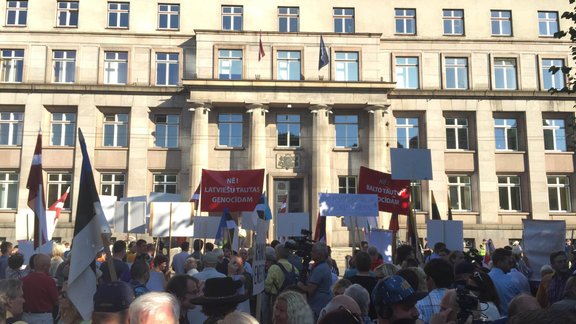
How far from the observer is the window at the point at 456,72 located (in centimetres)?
3291

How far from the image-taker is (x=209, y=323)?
443 cm

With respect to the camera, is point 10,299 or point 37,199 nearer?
point 10,299

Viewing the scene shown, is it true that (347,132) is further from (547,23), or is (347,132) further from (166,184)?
(547,23)

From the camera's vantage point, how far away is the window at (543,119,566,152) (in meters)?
32.6

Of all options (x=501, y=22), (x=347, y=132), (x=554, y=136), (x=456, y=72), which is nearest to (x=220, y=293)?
(x=347, y=132)

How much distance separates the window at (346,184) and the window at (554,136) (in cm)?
1258

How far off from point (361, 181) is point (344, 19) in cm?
2060

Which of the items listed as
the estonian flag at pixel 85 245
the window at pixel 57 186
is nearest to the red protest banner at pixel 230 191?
the estonian flag at pixel 85 245

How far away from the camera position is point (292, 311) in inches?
189

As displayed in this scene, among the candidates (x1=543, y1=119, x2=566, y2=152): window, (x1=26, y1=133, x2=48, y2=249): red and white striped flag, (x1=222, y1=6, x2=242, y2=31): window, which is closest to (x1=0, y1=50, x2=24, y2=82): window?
(x1=222, y1=6, x2=242, y2=31): window

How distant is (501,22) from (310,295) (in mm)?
31619

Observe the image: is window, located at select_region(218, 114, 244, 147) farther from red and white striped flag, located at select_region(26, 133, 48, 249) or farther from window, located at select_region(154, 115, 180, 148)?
red and white striped flag, located at select_region(26, 133, 48, 249)

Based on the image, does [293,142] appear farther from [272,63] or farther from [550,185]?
[550,185]

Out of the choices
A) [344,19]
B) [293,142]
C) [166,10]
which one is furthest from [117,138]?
[344,19]
